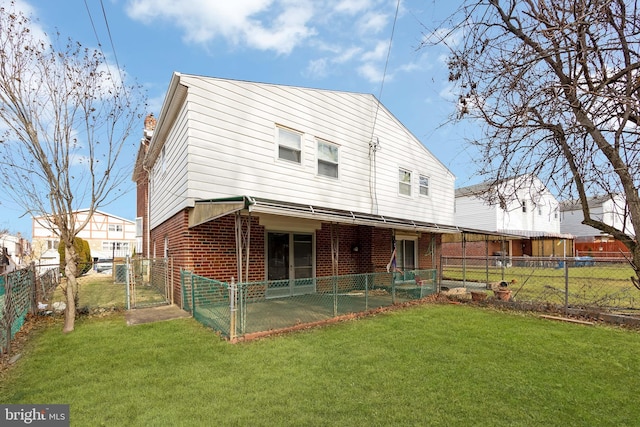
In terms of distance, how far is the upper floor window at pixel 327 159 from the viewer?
36.7ft

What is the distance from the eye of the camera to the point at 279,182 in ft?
32.4

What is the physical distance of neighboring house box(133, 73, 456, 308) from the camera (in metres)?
8.27

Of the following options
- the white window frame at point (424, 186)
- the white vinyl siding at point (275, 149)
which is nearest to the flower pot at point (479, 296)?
the white vinyl siding at point (275, 149)

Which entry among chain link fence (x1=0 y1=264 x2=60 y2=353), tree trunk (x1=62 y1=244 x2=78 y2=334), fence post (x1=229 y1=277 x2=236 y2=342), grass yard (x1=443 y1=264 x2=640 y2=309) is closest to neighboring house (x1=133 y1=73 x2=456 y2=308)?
fence post (x1=229 y1=277 x2=236 y2=342)

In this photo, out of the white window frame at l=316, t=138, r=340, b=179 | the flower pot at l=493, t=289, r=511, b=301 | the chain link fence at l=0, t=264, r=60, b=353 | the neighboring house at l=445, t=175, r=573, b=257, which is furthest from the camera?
the neighboring house at l=445, t=175, r=573, b=257

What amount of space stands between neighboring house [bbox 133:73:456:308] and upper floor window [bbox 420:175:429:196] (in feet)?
0.17

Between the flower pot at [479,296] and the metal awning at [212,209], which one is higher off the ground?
the metal awning at [212,209]

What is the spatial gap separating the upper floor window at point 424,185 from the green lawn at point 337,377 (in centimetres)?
914

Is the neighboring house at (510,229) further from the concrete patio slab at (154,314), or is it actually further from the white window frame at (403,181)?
the concrete patio slab at (154,314)

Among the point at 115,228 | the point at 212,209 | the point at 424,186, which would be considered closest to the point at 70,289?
the point at 212,209

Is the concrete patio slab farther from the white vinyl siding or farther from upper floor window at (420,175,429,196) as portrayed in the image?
upper floor window at (420,175,429,196)

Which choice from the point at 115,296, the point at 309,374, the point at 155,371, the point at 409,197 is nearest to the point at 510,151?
Answer: the point at 309,374

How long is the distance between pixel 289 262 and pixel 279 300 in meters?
1.40

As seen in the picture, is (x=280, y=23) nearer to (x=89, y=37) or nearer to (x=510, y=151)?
(x=89, y=37)
